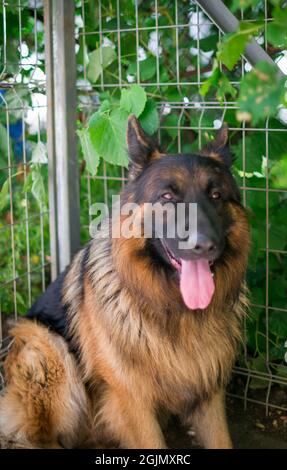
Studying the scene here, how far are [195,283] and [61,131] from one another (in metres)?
1.60

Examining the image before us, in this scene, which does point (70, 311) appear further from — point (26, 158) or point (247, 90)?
point (247, 90)

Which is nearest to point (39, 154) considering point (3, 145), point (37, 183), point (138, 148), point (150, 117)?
point (37, 183)

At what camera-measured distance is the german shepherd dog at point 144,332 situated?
2643 millimetres

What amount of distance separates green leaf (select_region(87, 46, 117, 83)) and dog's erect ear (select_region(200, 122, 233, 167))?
105cm

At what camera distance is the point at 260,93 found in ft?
4.91

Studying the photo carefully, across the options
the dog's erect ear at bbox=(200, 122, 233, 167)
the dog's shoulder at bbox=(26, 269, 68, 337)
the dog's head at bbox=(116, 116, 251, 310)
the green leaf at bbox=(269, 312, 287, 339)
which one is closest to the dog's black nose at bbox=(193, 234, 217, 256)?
the dog's head at bbox=(116, 116, 251, 310)

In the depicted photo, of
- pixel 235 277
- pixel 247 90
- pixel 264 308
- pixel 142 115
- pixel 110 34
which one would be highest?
pixel 110 34

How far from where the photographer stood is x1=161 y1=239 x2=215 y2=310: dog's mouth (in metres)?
2.56

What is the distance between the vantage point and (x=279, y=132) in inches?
132

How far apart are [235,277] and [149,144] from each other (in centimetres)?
75

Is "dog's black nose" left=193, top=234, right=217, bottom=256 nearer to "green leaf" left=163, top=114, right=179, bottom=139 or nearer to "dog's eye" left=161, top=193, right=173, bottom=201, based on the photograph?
"dog's eye" left=161, top=193, right=173, bottom=201

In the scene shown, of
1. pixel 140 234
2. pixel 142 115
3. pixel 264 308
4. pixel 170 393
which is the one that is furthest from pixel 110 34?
pixel 170 393

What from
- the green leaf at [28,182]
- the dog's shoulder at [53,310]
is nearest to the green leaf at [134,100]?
the green leaf at [28,182]
